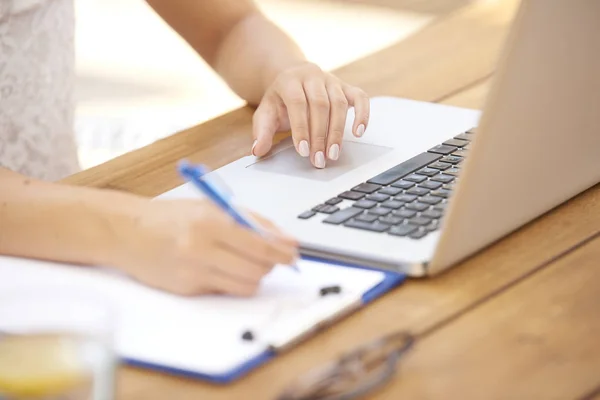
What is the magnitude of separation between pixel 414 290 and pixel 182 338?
8.5 inches

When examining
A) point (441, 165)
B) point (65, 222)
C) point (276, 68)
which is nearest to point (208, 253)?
point (65, 222)

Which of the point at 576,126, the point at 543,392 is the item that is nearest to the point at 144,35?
the point at 576,126

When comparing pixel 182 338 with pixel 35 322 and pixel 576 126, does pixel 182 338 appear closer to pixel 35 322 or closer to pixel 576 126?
pixel 35 322

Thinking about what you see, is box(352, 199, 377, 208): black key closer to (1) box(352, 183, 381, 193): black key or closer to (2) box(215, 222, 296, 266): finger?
(1) box(352, 183, 381, 193): black key

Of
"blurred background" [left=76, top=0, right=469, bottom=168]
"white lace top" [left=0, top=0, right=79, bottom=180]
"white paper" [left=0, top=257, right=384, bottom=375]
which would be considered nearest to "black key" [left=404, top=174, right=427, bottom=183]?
"white paper" [left=0, top=257, right=384, bottom=375]

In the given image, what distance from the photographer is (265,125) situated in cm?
134

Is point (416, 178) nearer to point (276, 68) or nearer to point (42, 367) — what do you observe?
point (276, 68)

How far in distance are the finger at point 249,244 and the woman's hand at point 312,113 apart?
332mm

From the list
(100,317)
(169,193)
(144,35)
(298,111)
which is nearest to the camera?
(100,317)

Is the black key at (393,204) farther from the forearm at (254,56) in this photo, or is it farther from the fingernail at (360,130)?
the forearm at (254,56)

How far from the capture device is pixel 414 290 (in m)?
0.99

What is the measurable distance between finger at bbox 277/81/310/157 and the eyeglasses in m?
0.45

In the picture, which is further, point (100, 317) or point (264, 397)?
point (264, 397)

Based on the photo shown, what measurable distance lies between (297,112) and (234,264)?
420mm
